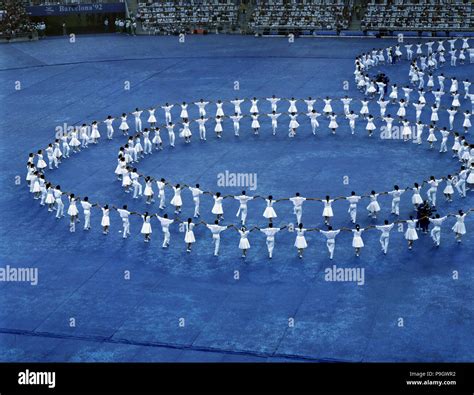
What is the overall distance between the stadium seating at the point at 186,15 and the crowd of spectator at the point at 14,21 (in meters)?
10.1

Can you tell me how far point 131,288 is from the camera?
1077 inches

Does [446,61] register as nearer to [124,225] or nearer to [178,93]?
[178,93]

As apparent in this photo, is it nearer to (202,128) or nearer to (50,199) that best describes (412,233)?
(50,199)

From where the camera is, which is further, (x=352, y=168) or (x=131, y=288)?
(x=352, y=168)

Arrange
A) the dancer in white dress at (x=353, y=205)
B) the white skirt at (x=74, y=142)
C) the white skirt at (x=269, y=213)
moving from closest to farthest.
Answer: the dancer in white dress at (x=353, y=205) < the white skirt at (x=269, y=213) < the white skirt at (x=74, y=142)

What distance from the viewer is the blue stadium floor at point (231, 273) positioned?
78.0 feet

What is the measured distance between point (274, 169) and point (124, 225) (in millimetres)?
9495

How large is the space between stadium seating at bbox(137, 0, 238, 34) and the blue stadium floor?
26022 millimetres

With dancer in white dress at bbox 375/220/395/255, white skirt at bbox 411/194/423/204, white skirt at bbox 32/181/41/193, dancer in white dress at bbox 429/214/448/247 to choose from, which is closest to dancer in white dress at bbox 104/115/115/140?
white skirt at bbox 32/181/41/193

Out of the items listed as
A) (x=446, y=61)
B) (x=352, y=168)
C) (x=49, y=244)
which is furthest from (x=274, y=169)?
(x=446, y=61)

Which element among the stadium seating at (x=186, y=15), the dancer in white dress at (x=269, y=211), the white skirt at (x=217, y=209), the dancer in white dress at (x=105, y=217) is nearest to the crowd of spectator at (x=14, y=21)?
the stadium seating at (x=186, y=15)

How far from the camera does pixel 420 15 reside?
67.5m

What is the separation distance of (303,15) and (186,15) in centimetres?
1095

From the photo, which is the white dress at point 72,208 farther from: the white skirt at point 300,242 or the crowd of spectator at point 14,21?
the crowd of spectator at point 14,21
